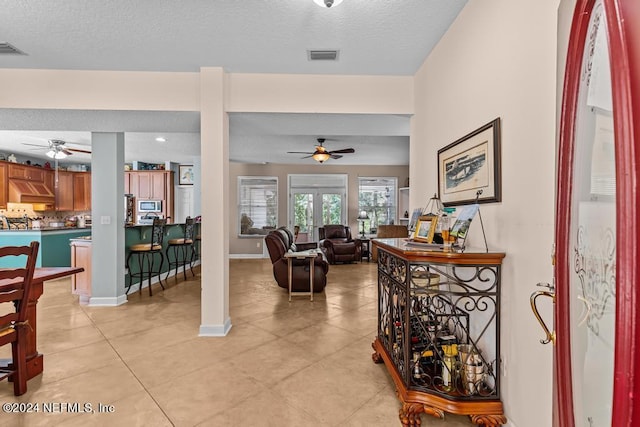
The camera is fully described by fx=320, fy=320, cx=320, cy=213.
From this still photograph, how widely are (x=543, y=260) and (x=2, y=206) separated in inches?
372

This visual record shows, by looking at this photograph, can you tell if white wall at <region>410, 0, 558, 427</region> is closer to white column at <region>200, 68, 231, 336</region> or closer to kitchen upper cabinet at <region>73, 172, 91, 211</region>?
white column at <region>200, 68, 231, 336</region>

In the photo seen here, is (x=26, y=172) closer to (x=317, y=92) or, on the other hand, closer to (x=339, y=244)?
(x=339, y=244)

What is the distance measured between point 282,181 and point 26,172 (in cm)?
588

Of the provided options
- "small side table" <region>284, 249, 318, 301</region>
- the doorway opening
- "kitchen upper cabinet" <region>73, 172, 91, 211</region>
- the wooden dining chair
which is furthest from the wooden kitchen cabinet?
the wooden dining chair

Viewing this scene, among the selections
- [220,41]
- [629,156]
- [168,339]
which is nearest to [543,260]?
[629,156]

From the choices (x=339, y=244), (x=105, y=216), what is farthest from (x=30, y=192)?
(x=339, y=244)

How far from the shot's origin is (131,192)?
27.8 ft

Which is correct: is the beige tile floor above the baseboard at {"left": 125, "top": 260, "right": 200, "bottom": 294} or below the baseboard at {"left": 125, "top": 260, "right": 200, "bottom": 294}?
below

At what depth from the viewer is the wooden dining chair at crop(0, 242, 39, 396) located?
6.88 ft

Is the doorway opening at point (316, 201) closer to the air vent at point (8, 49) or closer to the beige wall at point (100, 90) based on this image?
the beige wall at point (100, 90)

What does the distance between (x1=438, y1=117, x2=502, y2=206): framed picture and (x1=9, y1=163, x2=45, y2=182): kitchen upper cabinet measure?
349 inches

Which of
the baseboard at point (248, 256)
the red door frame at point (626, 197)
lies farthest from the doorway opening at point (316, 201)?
the red door frame at point (626, 197)

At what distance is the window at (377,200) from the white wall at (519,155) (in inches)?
266

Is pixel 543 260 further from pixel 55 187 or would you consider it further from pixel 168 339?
pixel 55 187
